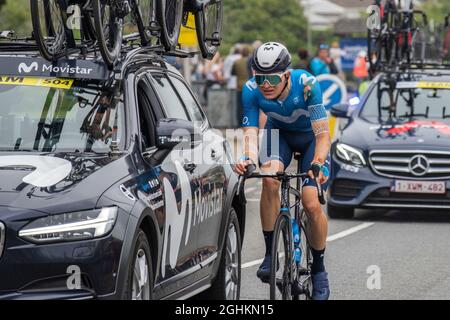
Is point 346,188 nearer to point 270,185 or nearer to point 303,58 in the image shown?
point 270,185

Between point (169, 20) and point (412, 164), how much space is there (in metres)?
5.11

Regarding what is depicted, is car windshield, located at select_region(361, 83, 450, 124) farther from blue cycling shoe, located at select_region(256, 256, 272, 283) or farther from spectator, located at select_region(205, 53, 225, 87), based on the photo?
spectator, located at select_region(205, 53, 225, 87)

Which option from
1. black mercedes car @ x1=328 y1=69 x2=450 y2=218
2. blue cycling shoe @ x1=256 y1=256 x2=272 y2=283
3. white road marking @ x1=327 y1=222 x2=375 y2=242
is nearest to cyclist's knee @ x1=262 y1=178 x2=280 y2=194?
blue cycling shoe @ x1=256 y1=256 x2=272 y2=283

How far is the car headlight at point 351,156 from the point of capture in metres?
15.9

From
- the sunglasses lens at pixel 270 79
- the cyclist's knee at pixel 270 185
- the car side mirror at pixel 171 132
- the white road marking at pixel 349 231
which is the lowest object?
the white road marking at pixel 349 231

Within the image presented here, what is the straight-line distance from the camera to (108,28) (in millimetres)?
9883

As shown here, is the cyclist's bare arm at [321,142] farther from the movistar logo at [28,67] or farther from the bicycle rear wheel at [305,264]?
the movistar logo at [28,67]

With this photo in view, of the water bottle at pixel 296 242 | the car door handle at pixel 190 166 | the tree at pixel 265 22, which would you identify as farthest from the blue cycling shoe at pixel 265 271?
the tree at pixel 265 22

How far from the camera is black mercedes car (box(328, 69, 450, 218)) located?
51.4 feet

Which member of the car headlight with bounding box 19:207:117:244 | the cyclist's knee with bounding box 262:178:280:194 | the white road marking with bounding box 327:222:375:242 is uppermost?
the car headlight with bounding box 19:207:117:244

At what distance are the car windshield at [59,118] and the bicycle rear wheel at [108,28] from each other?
32 centimetres

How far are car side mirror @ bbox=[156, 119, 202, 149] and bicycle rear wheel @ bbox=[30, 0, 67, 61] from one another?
97 cm

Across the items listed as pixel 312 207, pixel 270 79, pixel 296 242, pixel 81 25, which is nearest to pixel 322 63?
pixel 81 25
